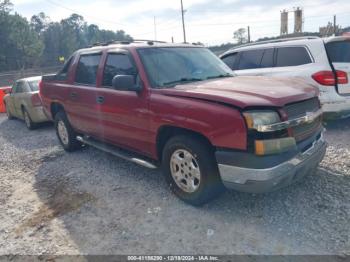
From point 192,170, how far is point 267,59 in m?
4.16

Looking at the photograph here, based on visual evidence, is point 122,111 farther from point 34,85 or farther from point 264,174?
point 34,85

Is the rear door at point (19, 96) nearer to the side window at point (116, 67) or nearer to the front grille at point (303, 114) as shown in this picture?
the side window at point (116, 67)

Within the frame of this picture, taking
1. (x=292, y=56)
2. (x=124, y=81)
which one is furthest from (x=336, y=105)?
(x=124, y=81)

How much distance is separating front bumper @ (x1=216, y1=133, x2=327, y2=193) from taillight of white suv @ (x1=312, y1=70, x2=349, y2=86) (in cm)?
289

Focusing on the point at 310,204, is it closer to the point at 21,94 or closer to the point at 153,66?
the point at 153,66

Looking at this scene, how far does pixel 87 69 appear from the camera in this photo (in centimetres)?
516

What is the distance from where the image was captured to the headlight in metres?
2.91

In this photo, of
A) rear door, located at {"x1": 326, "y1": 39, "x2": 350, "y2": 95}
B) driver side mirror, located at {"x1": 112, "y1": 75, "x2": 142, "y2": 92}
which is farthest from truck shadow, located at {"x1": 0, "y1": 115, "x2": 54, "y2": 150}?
rear door, located at {"x1": 326, "y1": 39, "x2": 350, "y2": 95}

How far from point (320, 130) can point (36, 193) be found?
3.93m

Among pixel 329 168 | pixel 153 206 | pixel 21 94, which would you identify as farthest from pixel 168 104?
pixel 21 94

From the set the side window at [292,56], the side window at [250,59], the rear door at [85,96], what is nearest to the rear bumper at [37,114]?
the rear door at [85,96]

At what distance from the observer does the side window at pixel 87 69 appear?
491 cm

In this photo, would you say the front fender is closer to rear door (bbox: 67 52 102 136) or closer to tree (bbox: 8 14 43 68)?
rear door (bbox: 67 52 102 136)

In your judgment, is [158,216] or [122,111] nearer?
[158,216]
